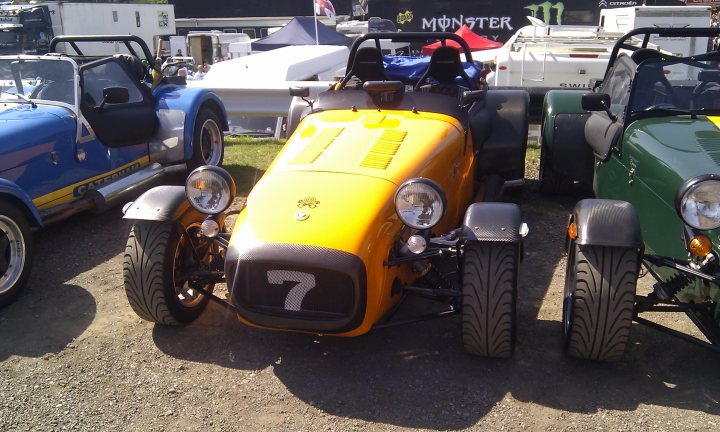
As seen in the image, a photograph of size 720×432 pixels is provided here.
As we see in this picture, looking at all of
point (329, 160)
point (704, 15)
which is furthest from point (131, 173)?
point (704, 15)

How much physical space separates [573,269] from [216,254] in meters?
2.33

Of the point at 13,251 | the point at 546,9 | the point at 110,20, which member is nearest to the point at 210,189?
the point at 13,251

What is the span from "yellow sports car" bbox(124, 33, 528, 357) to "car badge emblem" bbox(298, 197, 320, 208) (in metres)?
0.01

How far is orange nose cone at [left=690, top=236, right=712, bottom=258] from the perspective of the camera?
3799 millimetres

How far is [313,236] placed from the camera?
3.80 meters

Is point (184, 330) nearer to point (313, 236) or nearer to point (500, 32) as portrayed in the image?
point (313, 236)

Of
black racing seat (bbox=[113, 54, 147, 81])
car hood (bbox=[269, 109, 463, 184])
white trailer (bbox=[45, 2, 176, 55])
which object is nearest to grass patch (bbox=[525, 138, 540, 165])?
car hood (bbox=[269, 109, 463, 184])

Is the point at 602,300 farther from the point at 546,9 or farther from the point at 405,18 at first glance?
the point at 405,18

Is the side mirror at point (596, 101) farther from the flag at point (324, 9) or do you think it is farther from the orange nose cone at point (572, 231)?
the flag at point (324, 9)

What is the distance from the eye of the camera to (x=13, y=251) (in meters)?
5.23

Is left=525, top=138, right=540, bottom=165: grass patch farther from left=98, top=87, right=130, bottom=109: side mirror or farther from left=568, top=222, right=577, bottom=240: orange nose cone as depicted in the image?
left=98, top=87, right=130, bottom=109: side mirror

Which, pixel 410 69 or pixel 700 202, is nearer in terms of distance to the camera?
pixel 700 202

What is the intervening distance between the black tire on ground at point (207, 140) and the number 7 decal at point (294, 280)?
4607mm

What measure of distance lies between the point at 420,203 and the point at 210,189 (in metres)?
1.37
